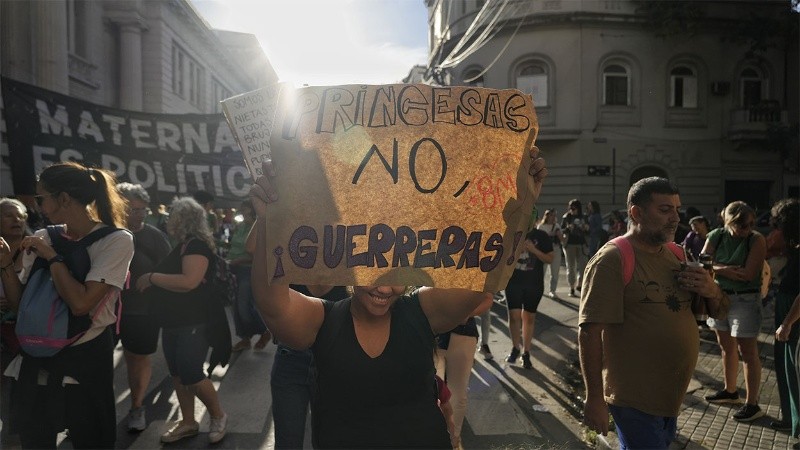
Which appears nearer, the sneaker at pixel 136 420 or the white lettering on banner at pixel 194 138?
the sneaker at pixel 136 420

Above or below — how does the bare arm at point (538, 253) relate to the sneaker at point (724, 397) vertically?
above

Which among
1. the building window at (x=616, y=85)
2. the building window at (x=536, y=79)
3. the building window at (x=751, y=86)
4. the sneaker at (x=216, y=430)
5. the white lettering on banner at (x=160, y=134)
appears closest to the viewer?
the sneaker at (x=216, y=430)

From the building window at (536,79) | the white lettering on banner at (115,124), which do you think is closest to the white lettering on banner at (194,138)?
the white lettering on banner at (115,124)

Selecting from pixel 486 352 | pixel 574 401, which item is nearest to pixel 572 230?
pixel 486 352

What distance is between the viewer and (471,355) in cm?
414

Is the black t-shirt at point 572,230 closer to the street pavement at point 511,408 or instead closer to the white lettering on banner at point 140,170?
the street pavement at point 511,408

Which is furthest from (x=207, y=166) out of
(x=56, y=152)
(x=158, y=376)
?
(x=158, y=376)

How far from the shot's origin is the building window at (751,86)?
24.3m

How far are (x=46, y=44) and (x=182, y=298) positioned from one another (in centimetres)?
1492

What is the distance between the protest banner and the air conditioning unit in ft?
72.7

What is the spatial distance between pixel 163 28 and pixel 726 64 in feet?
78.0

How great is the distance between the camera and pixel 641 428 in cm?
283

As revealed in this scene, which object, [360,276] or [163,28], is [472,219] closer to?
[360,276]

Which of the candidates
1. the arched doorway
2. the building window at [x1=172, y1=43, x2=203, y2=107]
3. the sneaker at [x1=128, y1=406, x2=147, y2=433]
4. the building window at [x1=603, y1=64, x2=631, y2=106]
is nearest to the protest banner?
the sneaker at [x1=128, y1=406, x2=147, y2=433]
